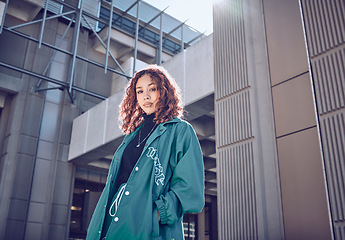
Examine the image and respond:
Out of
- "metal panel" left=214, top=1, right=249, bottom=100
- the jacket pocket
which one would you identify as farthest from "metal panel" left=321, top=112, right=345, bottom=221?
the jacket pocket

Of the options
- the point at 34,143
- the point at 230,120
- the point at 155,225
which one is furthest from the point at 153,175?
the point at 34,143

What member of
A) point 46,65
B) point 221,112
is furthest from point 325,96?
point 46,65

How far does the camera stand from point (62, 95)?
14828 millimetres

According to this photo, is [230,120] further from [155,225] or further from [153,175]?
[155,225]

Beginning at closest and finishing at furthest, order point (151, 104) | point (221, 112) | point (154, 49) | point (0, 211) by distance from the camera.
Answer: point (151, 104) → point (221, 112) → point (0, 211) → point (154, 49)

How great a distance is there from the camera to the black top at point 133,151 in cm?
222

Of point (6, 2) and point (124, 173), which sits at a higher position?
point (6, 2)

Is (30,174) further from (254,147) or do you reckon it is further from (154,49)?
(254,147)

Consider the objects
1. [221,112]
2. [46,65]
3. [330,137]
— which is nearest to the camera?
[330,137]

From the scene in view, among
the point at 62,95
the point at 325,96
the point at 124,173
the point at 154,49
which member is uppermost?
the point at 154,49

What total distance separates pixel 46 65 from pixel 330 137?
1234 centimetres

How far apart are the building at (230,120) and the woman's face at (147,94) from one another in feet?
8.67

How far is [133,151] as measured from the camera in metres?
2.31

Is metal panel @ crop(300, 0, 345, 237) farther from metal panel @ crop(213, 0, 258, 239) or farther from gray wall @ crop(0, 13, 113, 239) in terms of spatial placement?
gray wall @ crop(0, 13, 113, 239)
